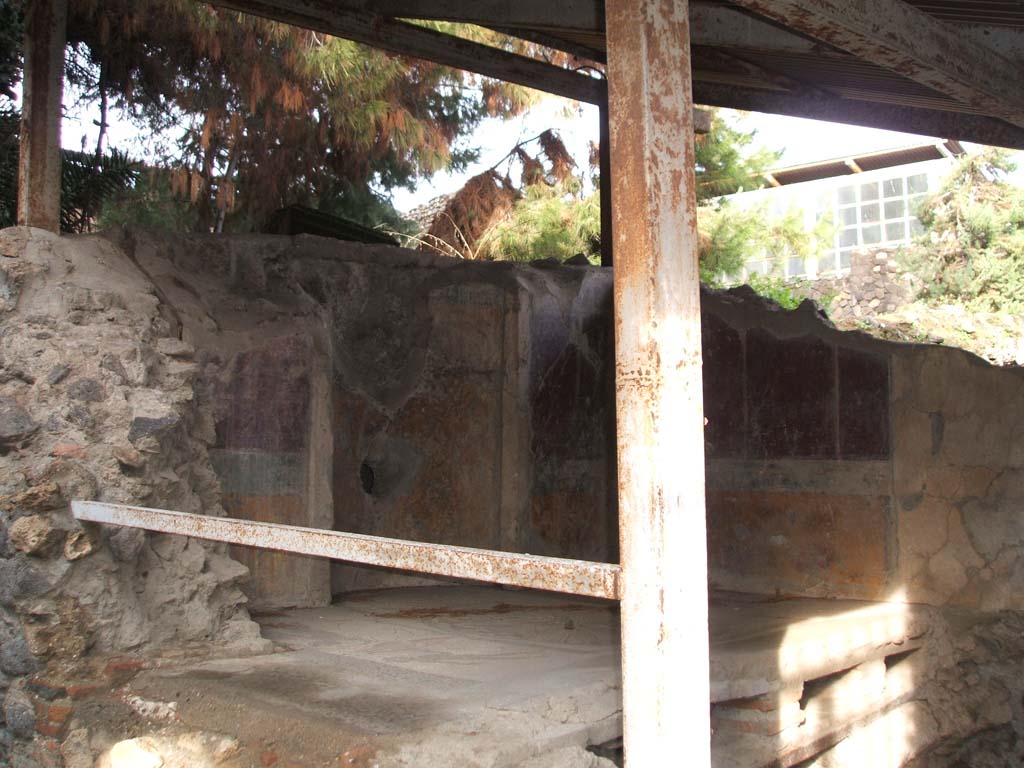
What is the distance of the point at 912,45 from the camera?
2.85m

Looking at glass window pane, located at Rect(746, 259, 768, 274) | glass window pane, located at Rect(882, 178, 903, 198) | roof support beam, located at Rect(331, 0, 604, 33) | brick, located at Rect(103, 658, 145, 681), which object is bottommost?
brick, located at Rect(103, 658, 145, 681)

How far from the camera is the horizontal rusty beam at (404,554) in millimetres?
2035

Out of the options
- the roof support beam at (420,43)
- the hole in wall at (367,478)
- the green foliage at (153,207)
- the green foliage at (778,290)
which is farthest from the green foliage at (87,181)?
the green foliage at (778,290)

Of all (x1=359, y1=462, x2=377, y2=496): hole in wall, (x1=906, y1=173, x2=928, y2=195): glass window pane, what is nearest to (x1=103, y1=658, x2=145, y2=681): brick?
(x1=359, y1=462, x2=377, y2=496): hole in wall

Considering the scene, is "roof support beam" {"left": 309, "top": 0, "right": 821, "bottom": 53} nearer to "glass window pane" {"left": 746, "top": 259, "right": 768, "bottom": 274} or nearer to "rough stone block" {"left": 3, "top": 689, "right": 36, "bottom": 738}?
"rough stone block" {"left": 3, "top": 689, "right": 36, "bottom": 738}

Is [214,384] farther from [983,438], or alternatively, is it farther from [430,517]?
[983,438]

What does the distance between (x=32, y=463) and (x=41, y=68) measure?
189 centimetres

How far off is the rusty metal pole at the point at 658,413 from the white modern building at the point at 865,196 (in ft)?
42.9

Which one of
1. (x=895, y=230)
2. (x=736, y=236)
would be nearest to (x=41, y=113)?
(x=736, y=236)

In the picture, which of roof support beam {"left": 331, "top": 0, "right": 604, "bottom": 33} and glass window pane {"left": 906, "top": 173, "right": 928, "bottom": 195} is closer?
roof support beam {"left": 331, "top": 0, "right": 604, "bottom": 33}

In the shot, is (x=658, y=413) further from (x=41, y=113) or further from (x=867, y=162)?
(x=867, y=162)

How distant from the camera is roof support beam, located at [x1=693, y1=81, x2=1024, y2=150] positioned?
4.54 meters

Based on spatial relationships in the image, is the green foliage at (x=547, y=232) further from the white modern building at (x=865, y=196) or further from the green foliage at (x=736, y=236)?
the white modern building at (x=865, y=196)

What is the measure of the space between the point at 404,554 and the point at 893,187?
15.4 metres
